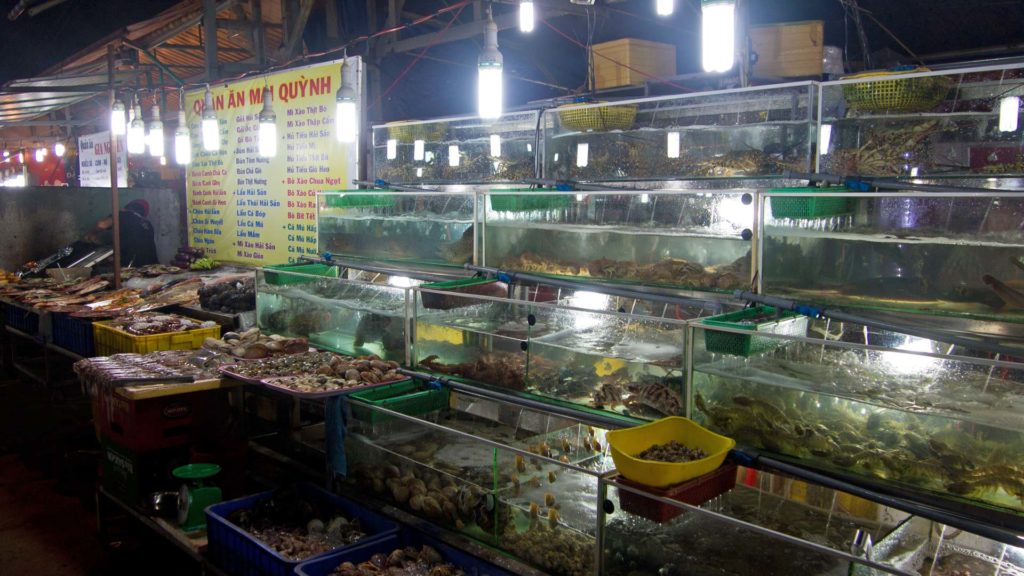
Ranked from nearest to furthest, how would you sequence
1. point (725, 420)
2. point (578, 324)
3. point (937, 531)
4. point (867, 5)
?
point (937, 531), point (725, 420), point (578, 324), point (867, 5)

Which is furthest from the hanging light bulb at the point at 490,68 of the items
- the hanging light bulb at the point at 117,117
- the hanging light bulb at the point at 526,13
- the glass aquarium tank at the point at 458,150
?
the hanging light bulb at the point at 117,117

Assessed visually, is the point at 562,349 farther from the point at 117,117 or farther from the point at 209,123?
the point at 117,117

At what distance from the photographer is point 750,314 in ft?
11.8

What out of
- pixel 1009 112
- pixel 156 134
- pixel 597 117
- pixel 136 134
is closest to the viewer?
pixel 1009 112

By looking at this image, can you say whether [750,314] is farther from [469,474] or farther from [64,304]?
[64,304]

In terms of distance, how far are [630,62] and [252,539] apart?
171 inches

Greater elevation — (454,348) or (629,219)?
(629,219)

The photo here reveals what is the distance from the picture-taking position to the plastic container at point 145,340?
5938mm

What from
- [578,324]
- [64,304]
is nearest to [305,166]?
[64,304]

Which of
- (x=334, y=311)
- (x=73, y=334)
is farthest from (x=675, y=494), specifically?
(x=73, y=334)

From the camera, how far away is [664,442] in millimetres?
3256

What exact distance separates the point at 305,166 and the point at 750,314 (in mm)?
5390

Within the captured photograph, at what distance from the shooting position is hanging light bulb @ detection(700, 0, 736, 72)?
3.62m

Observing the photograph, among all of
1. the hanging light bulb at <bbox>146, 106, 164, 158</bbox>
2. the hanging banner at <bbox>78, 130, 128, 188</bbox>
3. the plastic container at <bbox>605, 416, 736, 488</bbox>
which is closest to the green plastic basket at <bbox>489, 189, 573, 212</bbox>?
the plastic container at <bbox>605, 416, 736, 488</bbox>
